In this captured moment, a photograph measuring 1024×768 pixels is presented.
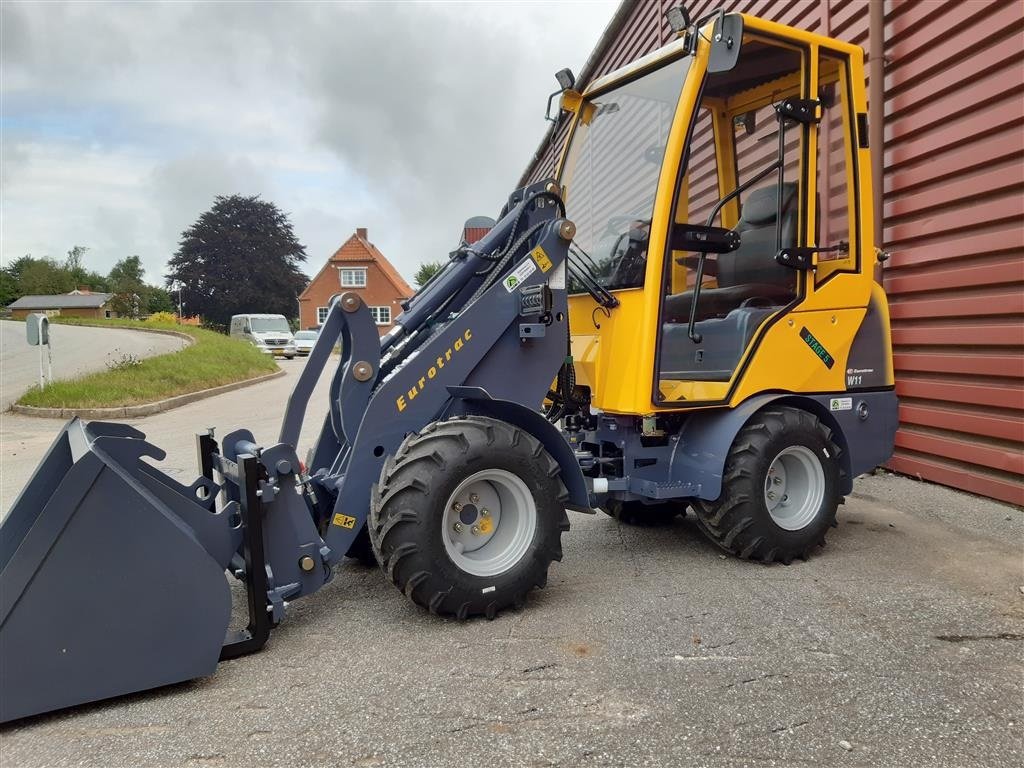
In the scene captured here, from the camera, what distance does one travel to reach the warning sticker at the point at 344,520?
130 inches

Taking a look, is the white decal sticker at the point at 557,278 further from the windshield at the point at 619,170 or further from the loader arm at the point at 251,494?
the windshield at the point at 619,170

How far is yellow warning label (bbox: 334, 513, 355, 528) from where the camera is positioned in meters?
3.29

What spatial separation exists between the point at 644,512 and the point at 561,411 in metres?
1.12

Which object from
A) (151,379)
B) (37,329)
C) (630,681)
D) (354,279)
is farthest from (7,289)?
(630,681)

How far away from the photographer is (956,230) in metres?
5.40

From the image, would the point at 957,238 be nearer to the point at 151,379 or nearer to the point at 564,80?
the point at 564,80

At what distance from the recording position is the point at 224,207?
176 feet

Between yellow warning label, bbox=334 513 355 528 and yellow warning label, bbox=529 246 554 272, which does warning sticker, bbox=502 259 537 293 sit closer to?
yellow warning label, bbox=529 246 554 272

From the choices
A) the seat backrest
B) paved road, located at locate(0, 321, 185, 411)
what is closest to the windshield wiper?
the seat backrest

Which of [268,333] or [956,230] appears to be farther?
[268,333]

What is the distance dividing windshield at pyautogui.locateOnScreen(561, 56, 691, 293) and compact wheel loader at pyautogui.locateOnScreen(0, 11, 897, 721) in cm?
2

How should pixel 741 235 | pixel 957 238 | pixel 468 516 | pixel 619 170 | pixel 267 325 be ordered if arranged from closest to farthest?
pixel 468 516
pixel 619 170
pixel 741 235
pixel 957 238
pixel 267 325

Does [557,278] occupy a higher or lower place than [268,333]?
lower

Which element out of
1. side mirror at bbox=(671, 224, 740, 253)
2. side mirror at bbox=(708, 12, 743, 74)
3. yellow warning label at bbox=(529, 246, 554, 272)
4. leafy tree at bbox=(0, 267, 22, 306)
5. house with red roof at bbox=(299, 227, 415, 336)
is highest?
leafy tree at bbox=(0, 267, 22, 306)
